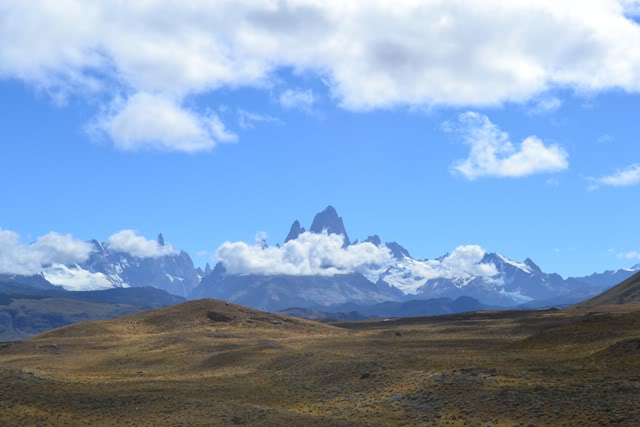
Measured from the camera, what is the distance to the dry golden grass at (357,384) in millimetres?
43500

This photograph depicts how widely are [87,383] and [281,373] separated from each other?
57.1ft

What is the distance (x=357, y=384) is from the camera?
56406 mm

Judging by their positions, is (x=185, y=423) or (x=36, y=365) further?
(x=36, y=365)

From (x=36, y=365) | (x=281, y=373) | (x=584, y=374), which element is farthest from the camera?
(x=36, y=365)

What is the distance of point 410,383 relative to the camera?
5309 centimetres

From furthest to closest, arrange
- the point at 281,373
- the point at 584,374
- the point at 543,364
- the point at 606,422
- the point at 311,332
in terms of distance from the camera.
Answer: the point at 311,332
the point at 281,373
the point at 543,364
the point at 584,374
the point at 606,422

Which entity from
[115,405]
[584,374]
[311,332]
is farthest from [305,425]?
[311,332]

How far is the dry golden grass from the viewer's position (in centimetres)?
4350

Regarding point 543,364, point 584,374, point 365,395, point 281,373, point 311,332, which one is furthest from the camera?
point 311,332

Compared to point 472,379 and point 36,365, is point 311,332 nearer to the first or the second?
point 36,365

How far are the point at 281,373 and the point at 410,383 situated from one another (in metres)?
16.8

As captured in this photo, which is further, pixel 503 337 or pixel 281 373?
pixel 503 337

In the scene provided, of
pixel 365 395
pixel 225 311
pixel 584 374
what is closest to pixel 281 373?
pixel 365 395

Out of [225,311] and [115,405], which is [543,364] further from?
[225,311]
